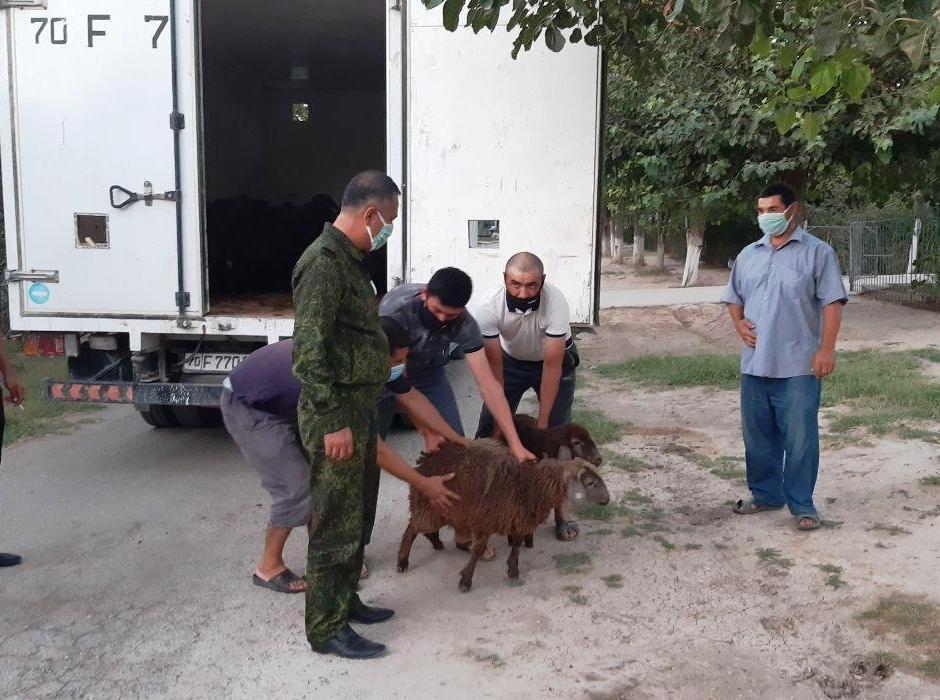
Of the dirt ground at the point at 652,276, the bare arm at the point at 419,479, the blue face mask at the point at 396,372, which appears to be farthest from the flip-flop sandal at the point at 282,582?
the dirt ground at the point at 652,276

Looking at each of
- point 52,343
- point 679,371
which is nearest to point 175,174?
point 52,343

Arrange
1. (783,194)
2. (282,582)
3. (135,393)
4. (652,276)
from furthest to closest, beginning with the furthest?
(652,276) < (135,393) < (783,194) < (282,582)

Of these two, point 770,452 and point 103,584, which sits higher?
point 770,452

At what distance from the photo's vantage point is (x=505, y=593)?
170 inches

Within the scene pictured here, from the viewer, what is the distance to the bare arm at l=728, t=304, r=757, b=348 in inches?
204

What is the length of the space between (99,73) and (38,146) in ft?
1.99

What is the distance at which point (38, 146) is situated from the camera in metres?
5.76

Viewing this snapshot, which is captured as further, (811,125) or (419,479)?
(419,479)

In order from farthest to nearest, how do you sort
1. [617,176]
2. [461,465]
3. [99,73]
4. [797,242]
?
[617,176]
[99,73]
[797,242]
[461,465]

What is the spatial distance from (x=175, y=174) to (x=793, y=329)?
3822 millimetres

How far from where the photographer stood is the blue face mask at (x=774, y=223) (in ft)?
16.3

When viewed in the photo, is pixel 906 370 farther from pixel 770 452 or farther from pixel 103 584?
pixel 103 584

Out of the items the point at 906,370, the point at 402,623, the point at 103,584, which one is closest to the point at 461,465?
the point at 402,623

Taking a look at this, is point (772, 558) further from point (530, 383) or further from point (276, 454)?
point (276, 454)
